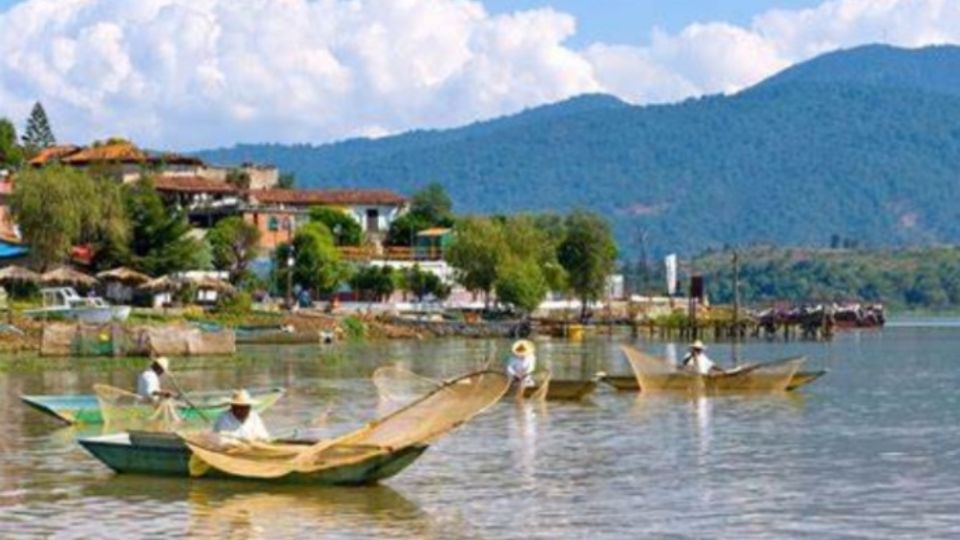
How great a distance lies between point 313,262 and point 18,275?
2624 centimetres

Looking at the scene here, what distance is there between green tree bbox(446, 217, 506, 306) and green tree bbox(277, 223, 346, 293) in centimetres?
821

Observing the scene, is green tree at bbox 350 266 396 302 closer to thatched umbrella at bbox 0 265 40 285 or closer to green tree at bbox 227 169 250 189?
green tree at bbox 227 169 250 189

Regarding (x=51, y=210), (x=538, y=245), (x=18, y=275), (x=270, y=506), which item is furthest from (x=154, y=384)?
(x=538, y=245)

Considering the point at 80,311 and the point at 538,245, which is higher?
the point at 538,245

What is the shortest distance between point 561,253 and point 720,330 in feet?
60.7

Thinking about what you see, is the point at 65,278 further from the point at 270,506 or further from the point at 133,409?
the point at 270,506

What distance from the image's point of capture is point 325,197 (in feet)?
455

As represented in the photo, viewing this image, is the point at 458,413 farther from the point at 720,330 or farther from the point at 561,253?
the point at 561,253

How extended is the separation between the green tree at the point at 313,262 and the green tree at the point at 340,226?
13266 mm

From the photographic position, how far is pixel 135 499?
24.0 m

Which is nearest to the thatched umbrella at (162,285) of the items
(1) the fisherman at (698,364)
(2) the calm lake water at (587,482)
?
(2) the calm lake water at (587,482)

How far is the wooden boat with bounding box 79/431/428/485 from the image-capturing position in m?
24.2

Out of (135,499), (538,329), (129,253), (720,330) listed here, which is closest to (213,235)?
(129,253)

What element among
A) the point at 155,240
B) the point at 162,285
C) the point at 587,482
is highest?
the point at 155,240
